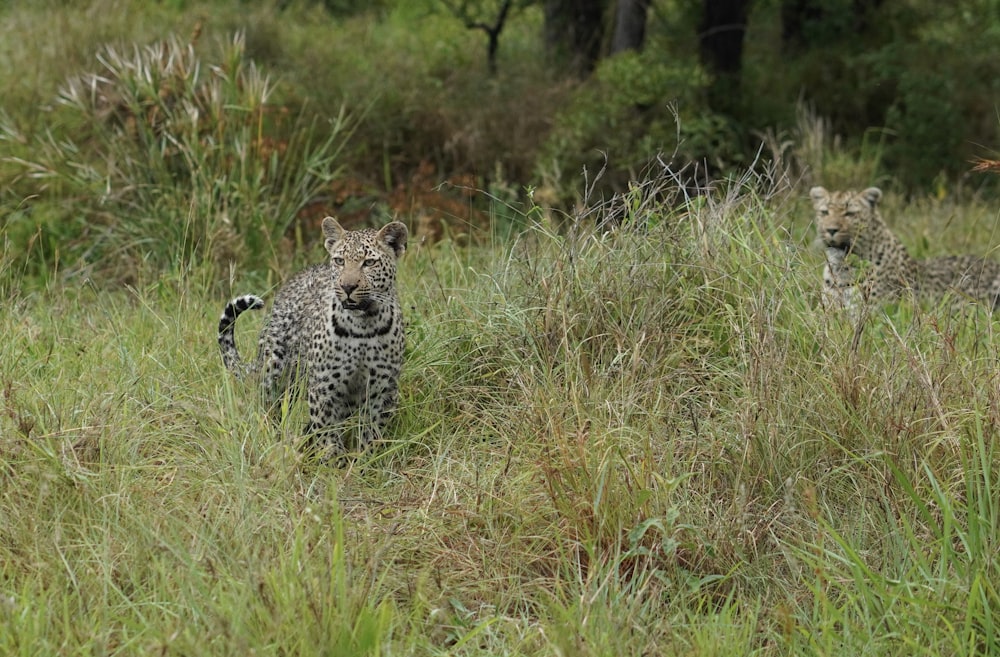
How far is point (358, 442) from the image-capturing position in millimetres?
6031

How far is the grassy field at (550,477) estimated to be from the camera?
14.3 ft

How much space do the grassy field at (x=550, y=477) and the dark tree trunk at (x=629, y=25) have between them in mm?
6066

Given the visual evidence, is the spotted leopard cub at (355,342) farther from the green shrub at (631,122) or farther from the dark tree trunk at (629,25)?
the dark tree trunk at (629,25)

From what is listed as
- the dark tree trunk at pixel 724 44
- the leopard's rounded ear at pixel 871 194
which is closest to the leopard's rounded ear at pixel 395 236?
the leopard's rounded ear at pixel 871 194

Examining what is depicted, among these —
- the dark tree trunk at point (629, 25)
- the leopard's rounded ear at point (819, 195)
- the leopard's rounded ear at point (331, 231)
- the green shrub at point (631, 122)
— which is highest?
the leopard's rounded ear at point (331, 231)

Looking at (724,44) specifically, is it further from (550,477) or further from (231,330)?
(550,477)

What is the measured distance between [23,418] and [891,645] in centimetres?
330

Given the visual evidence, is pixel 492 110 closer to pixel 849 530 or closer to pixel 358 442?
pixel 358 442

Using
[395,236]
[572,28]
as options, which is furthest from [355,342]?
[572,28]

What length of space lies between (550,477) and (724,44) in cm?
1008

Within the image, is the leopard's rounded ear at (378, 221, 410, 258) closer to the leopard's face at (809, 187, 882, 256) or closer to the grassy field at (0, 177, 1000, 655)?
the grassy field at (0, 177, 1000, 655)

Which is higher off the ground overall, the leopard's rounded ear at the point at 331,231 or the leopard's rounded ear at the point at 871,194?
the leopard's rounded ear at the point at 331,231

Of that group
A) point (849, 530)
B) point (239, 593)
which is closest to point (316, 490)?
point (239, 593)

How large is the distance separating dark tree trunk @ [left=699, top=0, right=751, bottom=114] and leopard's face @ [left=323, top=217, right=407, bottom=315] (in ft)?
26.8
